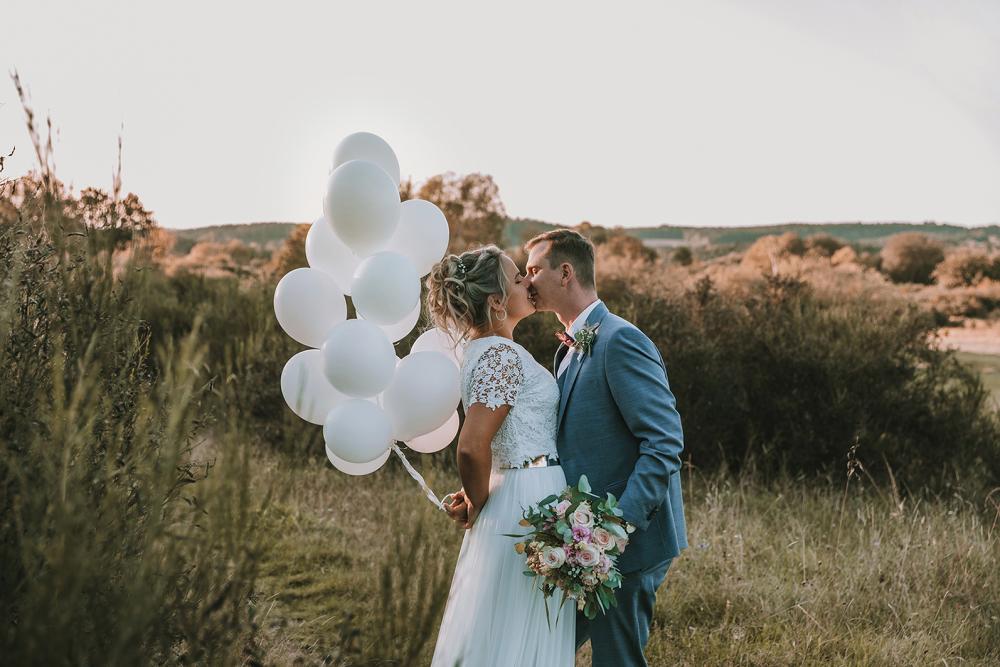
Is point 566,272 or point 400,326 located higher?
point 566,272

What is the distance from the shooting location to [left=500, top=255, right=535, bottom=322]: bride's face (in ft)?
10.0

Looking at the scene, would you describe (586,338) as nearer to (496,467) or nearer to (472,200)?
(496,467)

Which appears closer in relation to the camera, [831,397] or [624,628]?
[624,628]

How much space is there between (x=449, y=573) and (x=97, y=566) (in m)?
0.85

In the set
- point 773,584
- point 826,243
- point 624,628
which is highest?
point 826,243

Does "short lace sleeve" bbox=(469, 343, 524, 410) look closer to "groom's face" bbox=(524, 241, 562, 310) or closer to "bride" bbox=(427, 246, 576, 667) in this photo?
"bride" bbox=(427, 246, 576, 667)

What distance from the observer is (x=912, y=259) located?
28719 mm

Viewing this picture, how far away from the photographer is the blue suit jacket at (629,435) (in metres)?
2.69

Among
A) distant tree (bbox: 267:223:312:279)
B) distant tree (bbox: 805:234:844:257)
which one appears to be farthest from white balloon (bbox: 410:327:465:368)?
distant tree (bbox: 805:234:844:257)

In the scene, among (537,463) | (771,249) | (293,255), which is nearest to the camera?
(537,463)

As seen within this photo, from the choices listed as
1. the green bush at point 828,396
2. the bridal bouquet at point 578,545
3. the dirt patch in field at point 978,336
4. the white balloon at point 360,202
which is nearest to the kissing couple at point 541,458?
the bridal bouquet at point 578,545

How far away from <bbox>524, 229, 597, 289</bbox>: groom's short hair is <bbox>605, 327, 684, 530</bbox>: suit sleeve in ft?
1.27

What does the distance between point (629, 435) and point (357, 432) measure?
3.43 ft

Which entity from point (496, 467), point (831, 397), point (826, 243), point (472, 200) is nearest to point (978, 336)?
point (831, 397)
